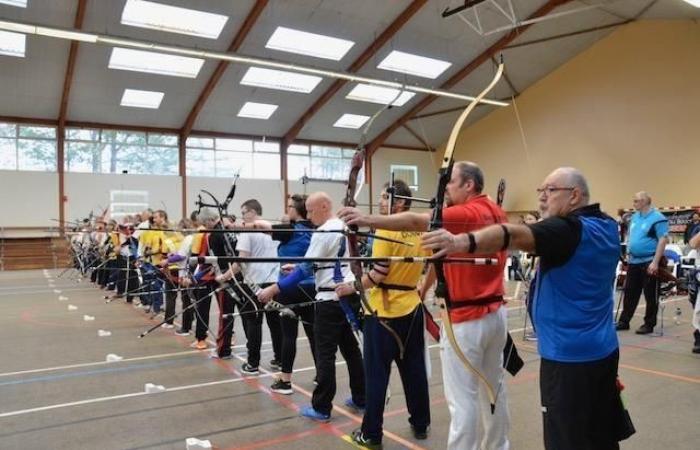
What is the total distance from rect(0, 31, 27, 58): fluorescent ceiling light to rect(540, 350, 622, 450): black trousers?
12526 millimetres

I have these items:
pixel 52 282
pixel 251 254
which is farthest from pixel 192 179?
pixel 251 254

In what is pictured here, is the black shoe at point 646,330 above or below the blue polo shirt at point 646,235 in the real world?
below

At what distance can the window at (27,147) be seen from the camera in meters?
14.3

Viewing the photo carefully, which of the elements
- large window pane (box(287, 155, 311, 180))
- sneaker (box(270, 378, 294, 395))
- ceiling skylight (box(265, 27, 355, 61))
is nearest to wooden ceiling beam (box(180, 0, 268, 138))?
ceiling skylight (box(265, 27, 355, 61))

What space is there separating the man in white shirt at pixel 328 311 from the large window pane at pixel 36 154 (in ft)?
46.8

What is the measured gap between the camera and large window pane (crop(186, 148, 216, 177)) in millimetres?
16297

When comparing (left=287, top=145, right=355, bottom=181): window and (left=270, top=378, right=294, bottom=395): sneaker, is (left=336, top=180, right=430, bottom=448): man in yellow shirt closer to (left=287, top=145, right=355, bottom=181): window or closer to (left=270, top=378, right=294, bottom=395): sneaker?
(left=270, top=378, right=294, bottom=395): sneaker

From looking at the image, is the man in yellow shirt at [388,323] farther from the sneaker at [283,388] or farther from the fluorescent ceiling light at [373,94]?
the fluorescent ceiling light at [373,94]

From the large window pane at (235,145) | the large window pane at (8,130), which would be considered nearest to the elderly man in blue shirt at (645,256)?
the large window pane at (235,145)

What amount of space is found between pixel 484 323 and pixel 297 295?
158 centimetres

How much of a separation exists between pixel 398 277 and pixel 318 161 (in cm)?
1572

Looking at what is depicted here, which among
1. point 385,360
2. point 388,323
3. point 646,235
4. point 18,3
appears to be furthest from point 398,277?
point 18,3

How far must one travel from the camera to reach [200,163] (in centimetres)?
1644

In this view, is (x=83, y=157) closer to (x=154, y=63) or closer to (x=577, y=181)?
(x=154, y=63)
